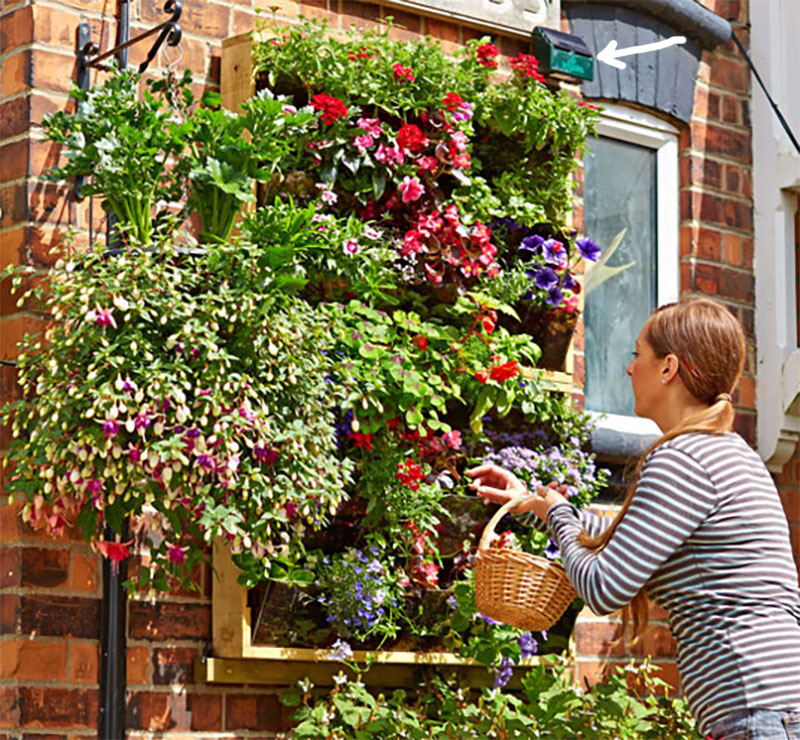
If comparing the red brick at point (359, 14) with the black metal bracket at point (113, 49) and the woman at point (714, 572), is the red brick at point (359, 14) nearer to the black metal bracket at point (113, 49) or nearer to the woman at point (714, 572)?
the black metal bracket at point (113, 49)

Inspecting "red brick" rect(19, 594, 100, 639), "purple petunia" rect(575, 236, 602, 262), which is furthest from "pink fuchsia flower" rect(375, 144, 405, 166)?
"red brick" rect(19, 594, 100, 639)

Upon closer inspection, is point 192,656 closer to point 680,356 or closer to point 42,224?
point 42,224

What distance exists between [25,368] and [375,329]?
0.99 meters

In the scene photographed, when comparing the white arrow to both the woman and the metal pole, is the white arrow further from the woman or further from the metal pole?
the woman

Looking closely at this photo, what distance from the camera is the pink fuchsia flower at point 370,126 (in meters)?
4.83

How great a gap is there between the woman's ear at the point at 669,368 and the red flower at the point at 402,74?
186 cm

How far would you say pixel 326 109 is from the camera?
Result: 473 cm

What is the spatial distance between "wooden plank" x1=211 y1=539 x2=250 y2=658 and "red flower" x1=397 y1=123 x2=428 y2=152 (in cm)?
128

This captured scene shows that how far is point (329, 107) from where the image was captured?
4.72 metres

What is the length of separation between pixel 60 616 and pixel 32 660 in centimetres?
14

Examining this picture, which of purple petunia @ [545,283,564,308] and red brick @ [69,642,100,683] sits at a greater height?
purple petunia @ [545,283,564,308]

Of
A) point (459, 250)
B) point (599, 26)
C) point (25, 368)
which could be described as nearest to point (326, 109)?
point (459, 250)

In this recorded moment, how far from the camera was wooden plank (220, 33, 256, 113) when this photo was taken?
4801mm

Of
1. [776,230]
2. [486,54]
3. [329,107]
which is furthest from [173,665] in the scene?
[776,230]
